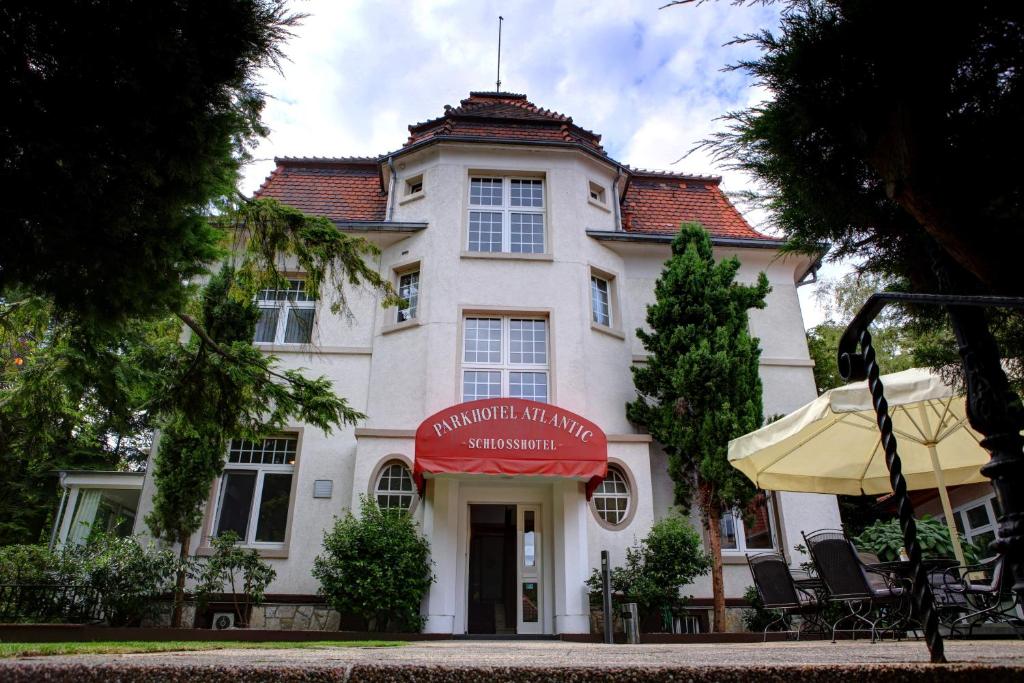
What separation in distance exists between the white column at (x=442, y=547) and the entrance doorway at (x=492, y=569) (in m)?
1.72

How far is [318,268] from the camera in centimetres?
852

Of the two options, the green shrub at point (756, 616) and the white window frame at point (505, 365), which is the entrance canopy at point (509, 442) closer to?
the white window frame at point (505, 365)

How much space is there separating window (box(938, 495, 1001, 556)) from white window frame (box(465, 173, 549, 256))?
492 inches

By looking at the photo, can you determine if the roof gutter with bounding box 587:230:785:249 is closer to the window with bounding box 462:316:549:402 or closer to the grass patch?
the window with bounding box 462:316:549:402

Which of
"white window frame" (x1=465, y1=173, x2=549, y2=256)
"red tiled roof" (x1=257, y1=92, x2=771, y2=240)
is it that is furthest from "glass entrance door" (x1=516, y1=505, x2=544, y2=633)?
"red tiled roof" (x1=257, y1=92, x2=771, y2=240)

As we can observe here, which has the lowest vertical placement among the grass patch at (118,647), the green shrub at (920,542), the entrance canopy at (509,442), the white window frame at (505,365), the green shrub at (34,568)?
the grass patch at (118,647)

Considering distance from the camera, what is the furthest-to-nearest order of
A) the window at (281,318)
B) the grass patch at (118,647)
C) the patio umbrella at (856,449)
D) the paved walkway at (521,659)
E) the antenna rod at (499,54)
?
the antenna rod at (499,54)
the window at (281,318)
the patio umbrella at (856,449)
the grass patch at (118,647)
the paved walkway at (521,659)

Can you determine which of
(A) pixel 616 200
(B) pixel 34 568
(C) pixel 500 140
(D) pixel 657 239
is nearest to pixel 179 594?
(B) pixel 34 568

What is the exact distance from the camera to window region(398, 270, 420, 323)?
14.7 m

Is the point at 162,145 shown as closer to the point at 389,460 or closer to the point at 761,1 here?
the point at 761,1

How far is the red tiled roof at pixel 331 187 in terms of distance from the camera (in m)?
16.7

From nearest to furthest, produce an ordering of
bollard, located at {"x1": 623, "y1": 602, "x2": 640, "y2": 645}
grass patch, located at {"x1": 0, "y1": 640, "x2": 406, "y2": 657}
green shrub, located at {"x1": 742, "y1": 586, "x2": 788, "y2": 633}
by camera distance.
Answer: grass patch, located at {"x1": 0, "y1": 640, "x2": 406, "y2": 657}
bollard, located at {"x1": 623, "y1": 602, "x2": 640, "y2": 645}
green shrub, located at {"x1": 742, "y1": 586, "x2": 788, "y2": 633}

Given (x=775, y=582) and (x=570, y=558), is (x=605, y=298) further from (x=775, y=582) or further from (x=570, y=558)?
(x=775, y=582)

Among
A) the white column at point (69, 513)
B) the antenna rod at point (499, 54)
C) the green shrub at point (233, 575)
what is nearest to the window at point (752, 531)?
the green shrub at point (233, 575)
